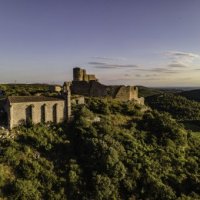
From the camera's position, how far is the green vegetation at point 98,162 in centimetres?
2822

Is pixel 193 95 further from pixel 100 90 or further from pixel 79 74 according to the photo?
pixel 100 90

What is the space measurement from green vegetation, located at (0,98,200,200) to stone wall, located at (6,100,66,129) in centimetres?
113

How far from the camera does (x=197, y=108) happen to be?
8412 cm

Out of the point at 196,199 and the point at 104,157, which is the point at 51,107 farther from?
the point at 196,199

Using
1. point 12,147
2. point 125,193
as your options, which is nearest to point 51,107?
point 12,147

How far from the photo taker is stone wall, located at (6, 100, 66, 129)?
32.9 metres

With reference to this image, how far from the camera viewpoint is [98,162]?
32.2 m

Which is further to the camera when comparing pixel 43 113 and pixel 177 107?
pixel 177 107

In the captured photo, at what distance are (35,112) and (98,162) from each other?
929cm

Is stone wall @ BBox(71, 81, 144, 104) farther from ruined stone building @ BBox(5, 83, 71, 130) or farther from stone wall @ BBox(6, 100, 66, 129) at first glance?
stone wall @ BBox(6, 100, 66, 129)

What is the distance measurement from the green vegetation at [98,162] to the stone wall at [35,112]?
113 cm

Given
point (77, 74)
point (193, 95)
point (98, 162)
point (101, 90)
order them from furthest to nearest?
point (193, 95)
point (77, 74)
point (101, 90)
point (98, 162)

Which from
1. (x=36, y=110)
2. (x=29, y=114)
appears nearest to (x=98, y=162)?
(x=36, y=110)

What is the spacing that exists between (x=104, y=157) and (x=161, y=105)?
56.7 meters
